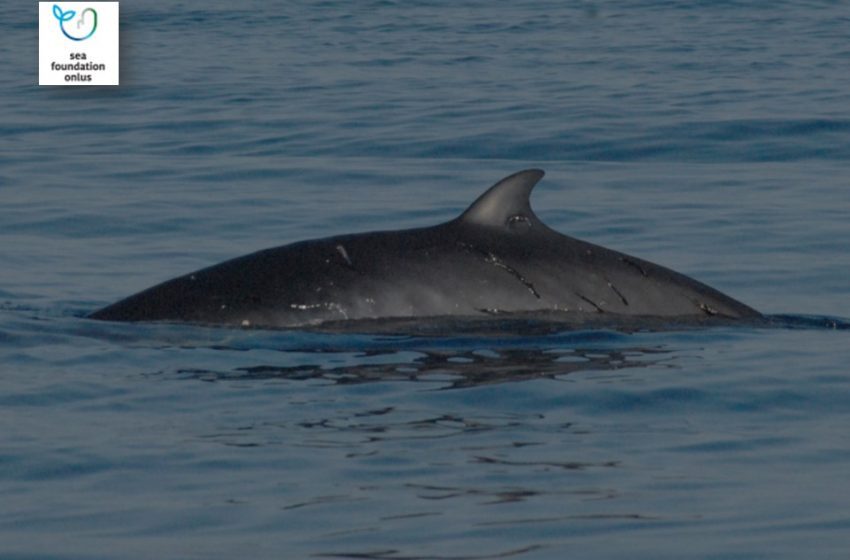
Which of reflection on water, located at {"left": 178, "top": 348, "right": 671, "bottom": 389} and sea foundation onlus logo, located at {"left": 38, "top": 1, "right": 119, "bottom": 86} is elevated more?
sea foundation onlus logo, located at {"left": 38, "top": 1, "right": 119, "bottom": 86}

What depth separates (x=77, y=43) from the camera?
3184cm

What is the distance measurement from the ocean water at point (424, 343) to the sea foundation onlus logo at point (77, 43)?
21.6 inches

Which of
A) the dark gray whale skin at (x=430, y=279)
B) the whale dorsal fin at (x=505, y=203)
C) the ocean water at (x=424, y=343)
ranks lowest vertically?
the ocean water at (x=424, y=343)

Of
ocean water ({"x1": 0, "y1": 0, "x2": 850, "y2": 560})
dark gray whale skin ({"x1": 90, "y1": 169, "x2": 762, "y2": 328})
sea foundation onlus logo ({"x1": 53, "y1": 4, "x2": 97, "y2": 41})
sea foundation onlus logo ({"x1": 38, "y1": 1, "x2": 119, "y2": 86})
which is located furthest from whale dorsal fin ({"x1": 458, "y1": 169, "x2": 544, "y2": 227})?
sea foundation onlus logo ({"x1": 53, "y1": 4, "x2": 97, "y2": 41})

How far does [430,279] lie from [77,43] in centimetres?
2223

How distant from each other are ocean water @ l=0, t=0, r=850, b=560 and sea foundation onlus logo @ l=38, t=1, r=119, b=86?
55 centimetres

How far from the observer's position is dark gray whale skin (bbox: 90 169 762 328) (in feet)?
34.7

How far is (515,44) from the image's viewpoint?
113 feet

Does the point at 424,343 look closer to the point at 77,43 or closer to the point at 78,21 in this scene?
the point at 78,21

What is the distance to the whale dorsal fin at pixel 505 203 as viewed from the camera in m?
10.5

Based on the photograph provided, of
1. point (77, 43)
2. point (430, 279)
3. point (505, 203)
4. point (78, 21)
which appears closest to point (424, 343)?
point (430, 279)

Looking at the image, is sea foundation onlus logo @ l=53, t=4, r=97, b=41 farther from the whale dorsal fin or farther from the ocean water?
the whale dorsal fin

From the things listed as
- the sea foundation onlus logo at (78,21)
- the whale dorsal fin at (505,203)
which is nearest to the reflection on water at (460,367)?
the whale dorsal fin at (505,203)

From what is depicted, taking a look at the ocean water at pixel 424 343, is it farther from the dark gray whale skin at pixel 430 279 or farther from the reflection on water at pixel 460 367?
the dark gray whale skin at pixel 430 279
